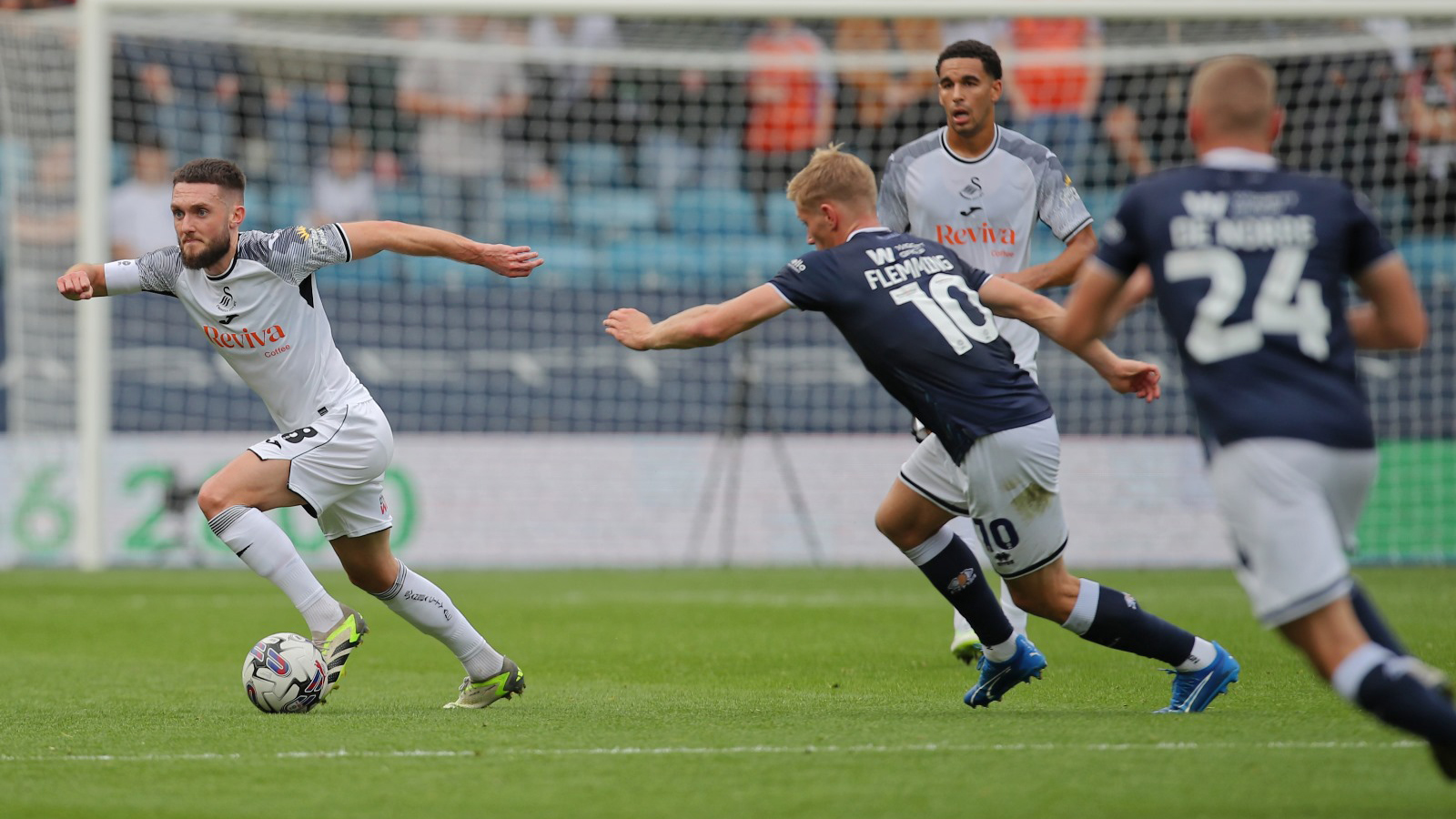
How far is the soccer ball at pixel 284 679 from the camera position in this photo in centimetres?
620

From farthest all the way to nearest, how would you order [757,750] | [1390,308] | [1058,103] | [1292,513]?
1. [1058,103]
2. [757,750]
3. [1390,308]
4. [1292,513]

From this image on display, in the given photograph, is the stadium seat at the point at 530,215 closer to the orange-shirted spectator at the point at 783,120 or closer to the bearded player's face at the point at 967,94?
the orange-shirted spectator at the point at 783,120

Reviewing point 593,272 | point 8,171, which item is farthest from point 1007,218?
point 8,171

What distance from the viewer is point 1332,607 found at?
4000 millimetres

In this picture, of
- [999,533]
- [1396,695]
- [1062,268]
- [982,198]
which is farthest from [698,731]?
[982,198]

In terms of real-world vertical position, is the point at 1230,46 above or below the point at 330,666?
above

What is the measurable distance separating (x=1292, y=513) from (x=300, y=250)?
13.2 ft

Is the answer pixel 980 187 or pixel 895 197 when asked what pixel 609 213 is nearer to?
pixel 895 197

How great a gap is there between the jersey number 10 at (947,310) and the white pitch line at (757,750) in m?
1.33

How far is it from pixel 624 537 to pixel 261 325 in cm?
874

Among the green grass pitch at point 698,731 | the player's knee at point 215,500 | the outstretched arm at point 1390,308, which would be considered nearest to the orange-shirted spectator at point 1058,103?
the green grass pitch at point 698,731

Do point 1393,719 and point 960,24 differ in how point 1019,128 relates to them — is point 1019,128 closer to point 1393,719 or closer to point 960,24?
point 960,24

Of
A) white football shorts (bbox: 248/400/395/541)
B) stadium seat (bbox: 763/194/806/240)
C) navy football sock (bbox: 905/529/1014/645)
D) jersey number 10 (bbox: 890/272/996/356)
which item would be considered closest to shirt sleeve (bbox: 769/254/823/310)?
jersey number 10 (bbox: 890/272/996/356)

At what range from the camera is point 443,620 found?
21.2ft
